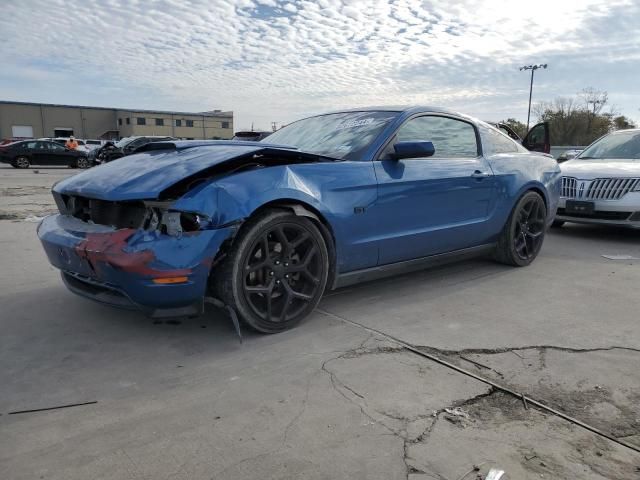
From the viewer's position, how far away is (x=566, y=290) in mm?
4363

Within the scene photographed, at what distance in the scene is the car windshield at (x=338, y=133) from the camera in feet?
12.5

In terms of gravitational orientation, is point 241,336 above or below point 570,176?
below

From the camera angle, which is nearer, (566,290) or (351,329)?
(351,329)

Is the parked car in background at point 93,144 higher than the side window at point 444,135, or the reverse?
the side window at point 444,135

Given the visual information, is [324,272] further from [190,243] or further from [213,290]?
[190,243]

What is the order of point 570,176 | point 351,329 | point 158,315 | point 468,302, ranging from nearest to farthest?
point 158,315
point 351,329
point 468,302
point 570,176

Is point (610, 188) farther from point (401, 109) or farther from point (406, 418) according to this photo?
point (406, 418)

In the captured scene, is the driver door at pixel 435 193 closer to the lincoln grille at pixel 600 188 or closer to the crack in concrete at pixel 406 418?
the crack in concrete at pixel 406 418

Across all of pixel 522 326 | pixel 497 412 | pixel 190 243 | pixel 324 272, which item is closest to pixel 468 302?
pixel 522 326

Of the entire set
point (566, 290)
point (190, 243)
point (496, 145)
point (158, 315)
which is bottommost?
point (566, 290)

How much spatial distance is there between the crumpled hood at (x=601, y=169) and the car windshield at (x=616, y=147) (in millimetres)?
312

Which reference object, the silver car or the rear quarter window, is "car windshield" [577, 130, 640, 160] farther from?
the rear quarter window

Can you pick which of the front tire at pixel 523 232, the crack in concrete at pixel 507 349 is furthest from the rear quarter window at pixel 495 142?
the crack in concrete at pixel 507 349

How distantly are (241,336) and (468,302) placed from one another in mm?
1864
